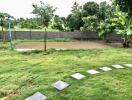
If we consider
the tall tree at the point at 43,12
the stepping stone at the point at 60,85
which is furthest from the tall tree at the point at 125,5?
the tall tree at the point at 43,12

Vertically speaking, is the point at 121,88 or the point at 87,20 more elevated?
the point at 87,20

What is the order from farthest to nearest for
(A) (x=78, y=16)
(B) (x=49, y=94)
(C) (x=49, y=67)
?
(A) (x=78, y=16), (C) (x=49, y=67), (B) (x=49, y=94)

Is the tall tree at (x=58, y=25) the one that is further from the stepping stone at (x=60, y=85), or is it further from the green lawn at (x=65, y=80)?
the stepping stone at (x=60, y=85)

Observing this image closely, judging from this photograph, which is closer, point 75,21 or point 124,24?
point 124,24

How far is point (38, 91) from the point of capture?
18.5 ft

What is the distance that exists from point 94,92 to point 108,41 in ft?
71.6

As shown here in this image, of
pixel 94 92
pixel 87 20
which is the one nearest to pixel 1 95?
pixel 94 92

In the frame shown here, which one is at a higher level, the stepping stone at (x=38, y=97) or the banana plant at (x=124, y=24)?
the banana plant at (x=124, y=24)

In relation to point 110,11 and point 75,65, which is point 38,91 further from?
point 110,11

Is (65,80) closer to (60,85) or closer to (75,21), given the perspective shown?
(60,85)

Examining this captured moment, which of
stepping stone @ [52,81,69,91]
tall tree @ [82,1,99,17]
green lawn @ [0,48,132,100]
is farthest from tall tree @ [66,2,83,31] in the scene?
stepping stone @ [52,81,69,91]

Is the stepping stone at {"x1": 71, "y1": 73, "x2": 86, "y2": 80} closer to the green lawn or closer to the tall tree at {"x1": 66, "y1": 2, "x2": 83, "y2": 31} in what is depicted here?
the green lawn

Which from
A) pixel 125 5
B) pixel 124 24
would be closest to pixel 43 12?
pixel 124 24

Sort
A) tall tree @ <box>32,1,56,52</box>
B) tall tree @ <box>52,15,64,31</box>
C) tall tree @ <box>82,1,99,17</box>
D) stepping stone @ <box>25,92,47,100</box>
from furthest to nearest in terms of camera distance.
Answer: tall tree @ <box>32,1,56,52</box> → tall tree @ <box>52,15,64,31</box> → tall tree @ <box>82,1,99,17</box> → stepping stone @ <box>25,92,47,100</box>
